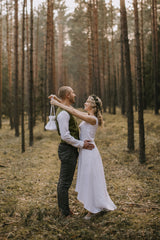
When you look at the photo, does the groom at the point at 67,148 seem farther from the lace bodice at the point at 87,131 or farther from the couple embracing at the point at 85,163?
the lace bodice at the point at 87,131

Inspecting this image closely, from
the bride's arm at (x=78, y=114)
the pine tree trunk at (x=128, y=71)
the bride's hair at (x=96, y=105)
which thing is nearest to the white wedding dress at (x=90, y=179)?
the bride's arm at (x=78, y=114)

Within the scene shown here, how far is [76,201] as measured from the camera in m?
5.59

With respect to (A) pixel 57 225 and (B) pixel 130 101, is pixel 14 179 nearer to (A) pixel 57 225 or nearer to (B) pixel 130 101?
(A) pixel 57 225

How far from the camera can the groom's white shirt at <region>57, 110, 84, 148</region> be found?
161 inches

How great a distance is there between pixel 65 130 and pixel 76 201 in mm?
2381

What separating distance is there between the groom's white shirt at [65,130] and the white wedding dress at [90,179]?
286 mm

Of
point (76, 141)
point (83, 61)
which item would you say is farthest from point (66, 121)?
point (83, 61)

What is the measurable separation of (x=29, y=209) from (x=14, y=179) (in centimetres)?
236

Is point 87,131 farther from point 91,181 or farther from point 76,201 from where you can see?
point 76,201

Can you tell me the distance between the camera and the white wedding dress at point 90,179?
431 centimetres

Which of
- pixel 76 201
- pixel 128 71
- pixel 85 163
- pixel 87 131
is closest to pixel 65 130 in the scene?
pixel 87 131

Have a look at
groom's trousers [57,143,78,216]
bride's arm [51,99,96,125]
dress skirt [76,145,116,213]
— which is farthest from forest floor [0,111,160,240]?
bride's arm [51,99,96,125]

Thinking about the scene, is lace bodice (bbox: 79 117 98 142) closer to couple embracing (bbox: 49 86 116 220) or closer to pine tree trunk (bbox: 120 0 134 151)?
couple embracing (bbox: 49 86 116 220)

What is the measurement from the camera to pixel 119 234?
3777mm
